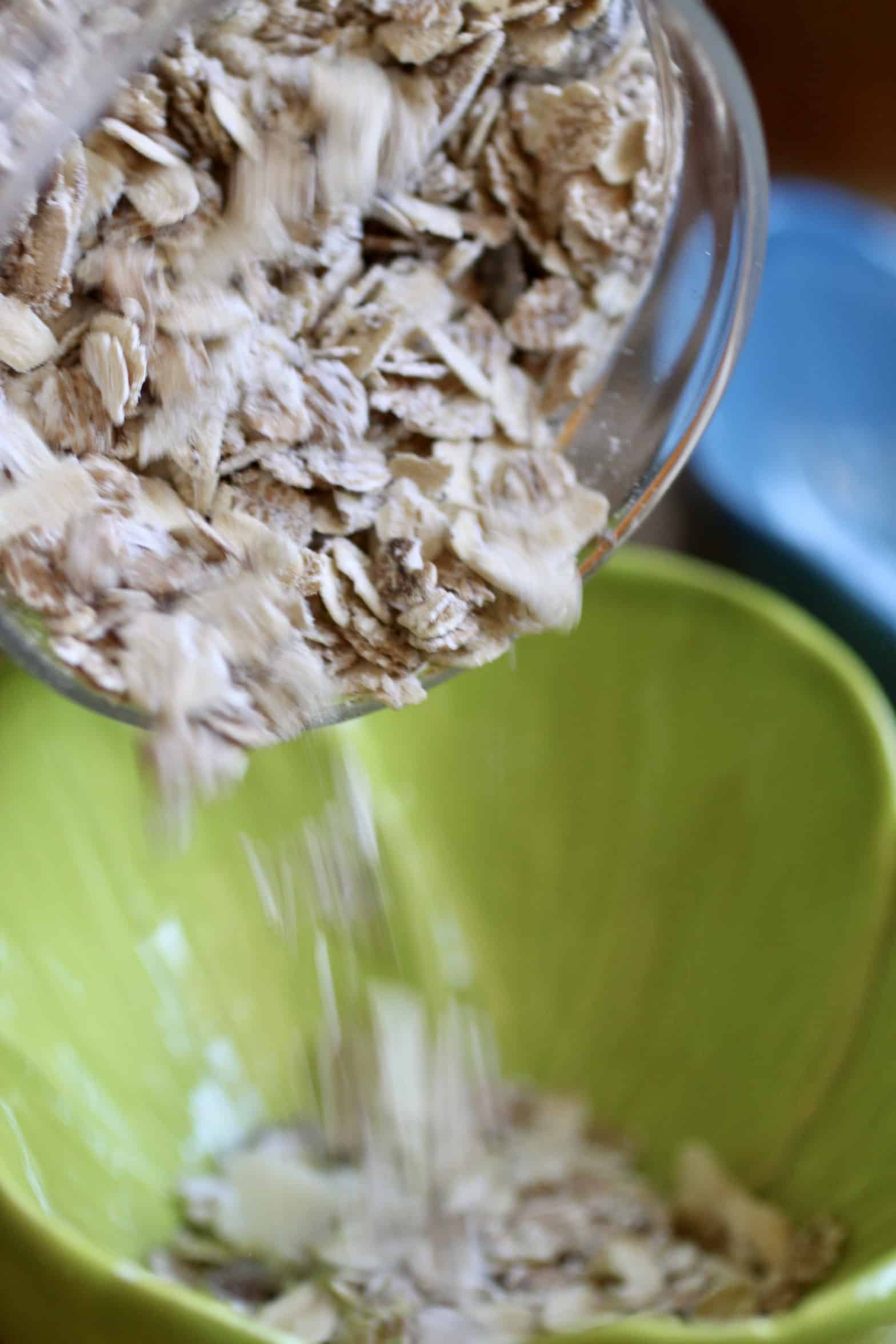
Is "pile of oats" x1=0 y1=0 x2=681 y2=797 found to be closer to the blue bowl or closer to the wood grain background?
the blue bowl

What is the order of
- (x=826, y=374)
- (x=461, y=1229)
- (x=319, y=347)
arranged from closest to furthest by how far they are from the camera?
(x=319, y=347) < (x=461, y=1229) < (x=826, y=374)

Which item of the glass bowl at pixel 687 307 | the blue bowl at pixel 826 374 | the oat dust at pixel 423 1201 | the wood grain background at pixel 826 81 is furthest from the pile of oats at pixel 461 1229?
the wood grain background at pixel 826 81

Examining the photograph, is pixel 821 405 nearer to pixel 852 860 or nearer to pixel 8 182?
pixel 852 860

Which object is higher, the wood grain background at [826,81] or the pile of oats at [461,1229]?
the wood grain background at [826,81]

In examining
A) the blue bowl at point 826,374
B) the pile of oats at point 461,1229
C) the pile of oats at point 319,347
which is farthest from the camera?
the blue bowl at point 826,374

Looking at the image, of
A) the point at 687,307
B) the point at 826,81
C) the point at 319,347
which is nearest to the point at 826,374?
the point at 826,81

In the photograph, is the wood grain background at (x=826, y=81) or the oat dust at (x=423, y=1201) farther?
the wood grain background at (x=826, y=81)

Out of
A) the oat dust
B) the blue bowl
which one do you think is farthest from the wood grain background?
the oat dust

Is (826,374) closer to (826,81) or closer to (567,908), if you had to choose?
(826,81)

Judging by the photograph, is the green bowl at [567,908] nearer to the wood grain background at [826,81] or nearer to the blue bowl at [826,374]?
the blue bowl at [826,374]
